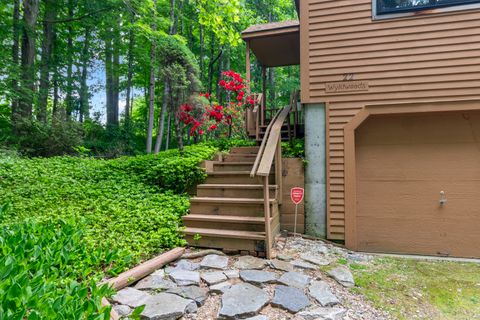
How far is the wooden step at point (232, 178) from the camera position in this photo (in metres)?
4.07

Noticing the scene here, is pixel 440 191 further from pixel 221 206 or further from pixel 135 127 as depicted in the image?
pixel 135 127

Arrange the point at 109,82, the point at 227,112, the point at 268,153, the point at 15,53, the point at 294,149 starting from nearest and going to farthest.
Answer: the point at 268,153, the point at 294,149, the point at 227,112, the point at 15,53, the point at 109,82

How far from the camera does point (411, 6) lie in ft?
13.1

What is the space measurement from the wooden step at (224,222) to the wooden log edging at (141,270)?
481 mm

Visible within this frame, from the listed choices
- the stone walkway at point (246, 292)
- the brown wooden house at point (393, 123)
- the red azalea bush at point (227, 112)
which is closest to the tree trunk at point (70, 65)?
the red azalea bush at point (227, 112)

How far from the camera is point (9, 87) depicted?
20.6 ft

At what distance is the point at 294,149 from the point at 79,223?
306 centimetres

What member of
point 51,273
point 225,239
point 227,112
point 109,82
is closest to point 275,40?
point 227,112

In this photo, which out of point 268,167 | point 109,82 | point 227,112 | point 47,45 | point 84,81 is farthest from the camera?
point 109,82

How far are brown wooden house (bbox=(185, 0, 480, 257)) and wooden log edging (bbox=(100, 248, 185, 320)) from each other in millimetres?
2119

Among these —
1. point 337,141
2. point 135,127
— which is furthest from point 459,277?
point 135,127

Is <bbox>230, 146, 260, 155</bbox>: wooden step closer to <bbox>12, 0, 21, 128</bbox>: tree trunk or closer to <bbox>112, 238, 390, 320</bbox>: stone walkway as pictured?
<bbox>112, 238, 390, 320</bbox>: stone walkway

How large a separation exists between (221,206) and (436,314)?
94.5 inches

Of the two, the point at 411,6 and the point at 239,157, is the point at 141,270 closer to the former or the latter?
the point at 239,157
